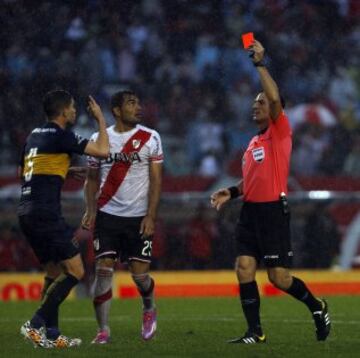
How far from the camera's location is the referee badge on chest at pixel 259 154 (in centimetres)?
1006

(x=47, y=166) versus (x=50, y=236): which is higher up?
(x=47, y=166)

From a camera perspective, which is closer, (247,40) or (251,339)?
(247,40)

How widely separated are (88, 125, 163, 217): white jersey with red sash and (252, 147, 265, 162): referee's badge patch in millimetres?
870

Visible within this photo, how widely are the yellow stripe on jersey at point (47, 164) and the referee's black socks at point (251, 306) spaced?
1.81 metres

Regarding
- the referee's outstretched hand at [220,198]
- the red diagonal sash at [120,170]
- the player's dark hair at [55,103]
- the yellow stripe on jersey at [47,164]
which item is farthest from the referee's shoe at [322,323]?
the player's dark hair at [55,103]

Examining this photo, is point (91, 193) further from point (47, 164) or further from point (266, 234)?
point (266, 234)

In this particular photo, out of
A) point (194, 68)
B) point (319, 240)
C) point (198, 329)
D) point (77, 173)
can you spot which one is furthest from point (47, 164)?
point (194, 68)

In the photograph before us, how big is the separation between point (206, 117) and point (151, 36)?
6.36 feet

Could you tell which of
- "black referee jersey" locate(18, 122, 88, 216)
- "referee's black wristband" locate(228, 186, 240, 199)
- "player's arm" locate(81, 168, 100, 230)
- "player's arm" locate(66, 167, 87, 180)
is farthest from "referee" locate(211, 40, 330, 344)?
"black referee jersey" locate(18, 122, 88, 216)

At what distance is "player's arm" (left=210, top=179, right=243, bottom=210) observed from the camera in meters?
10.1

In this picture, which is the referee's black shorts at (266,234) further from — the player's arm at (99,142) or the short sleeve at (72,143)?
the short sleeve at (72,143)

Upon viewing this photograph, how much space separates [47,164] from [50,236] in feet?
1.88

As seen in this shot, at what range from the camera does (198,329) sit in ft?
38.4

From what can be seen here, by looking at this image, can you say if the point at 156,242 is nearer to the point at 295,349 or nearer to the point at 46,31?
the point at 46,31
